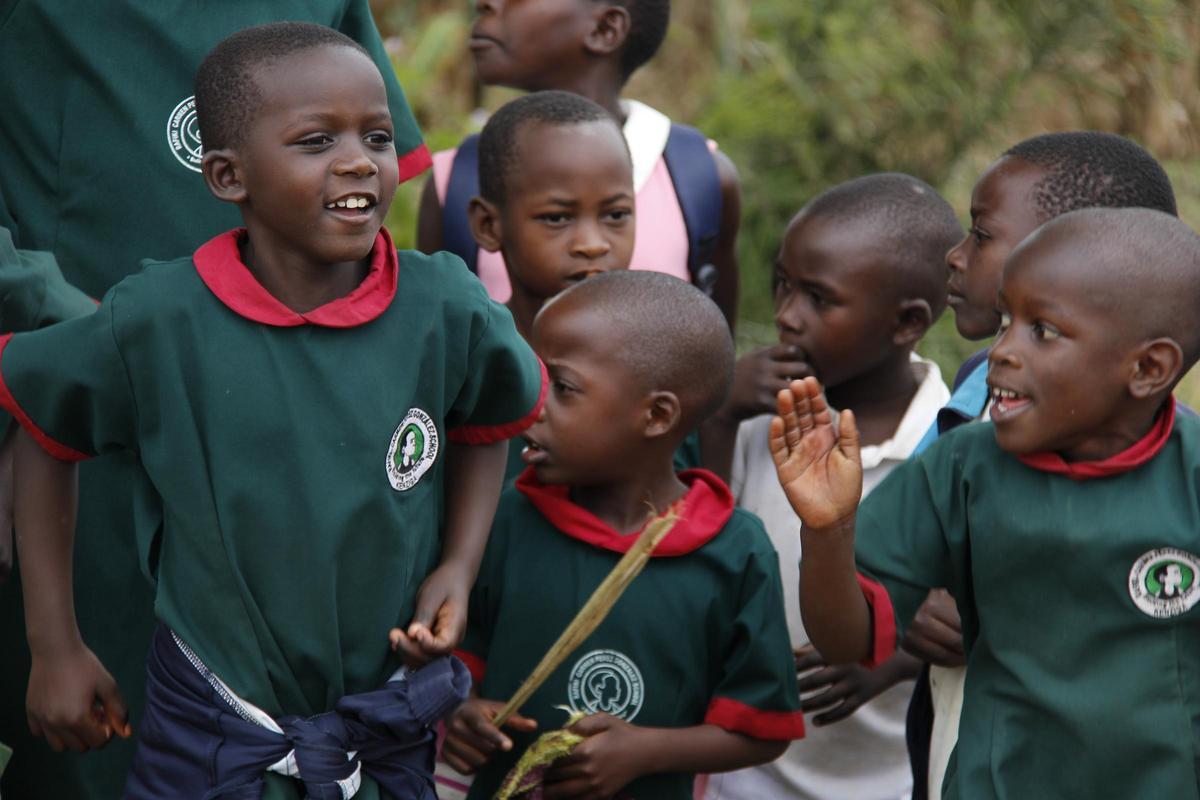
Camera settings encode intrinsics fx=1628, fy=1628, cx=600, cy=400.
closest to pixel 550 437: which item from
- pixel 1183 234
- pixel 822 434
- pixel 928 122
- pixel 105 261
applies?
pixel 822 434

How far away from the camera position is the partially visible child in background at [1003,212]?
3094 mm

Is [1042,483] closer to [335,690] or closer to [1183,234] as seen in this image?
[1183,234]

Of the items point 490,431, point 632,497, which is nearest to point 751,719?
point 632,497

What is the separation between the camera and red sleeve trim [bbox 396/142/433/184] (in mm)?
3346

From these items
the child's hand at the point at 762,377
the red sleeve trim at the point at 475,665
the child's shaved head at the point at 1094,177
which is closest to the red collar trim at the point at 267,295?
the red sleeve trim at the point at 475,665

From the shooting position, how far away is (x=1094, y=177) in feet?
10.5

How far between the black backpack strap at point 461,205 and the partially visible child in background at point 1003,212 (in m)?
1.19

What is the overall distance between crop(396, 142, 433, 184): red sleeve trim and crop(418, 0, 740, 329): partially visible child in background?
0.54m

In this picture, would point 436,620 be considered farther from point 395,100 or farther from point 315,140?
point 395,100

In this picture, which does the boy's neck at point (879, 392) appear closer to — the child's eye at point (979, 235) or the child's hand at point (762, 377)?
the child's hand at point (762, 377)

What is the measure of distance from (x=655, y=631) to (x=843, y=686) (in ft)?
1.74

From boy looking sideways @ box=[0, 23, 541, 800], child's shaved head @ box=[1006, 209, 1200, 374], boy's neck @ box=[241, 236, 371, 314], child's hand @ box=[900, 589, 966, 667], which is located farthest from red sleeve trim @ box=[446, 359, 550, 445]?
child's shaved head @ box=[1006, 209, 1200, 374]

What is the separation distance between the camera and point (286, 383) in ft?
8.18

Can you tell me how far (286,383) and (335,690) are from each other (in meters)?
0.49
